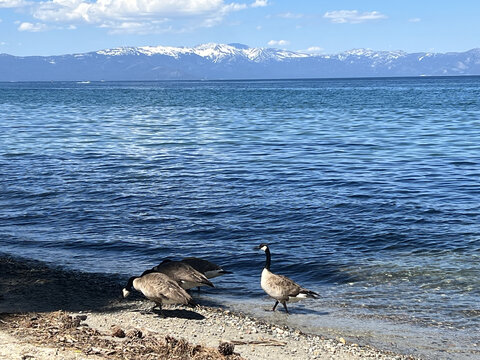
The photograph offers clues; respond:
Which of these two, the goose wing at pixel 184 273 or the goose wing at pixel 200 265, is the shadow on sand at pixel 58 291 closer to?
the goose wing at pixel 184 273

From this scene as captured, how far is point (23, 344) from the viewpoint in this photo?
941 cm

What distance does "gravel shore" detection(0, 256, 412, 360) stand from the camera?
9.43m

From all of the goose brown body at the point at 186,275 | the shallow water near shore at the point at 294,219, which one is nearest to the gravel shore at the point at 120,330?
the goose brown body at the point at 186,275

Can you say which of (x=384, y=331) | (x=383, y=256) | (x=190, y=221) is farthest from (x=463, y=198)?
(x=384, y=331)

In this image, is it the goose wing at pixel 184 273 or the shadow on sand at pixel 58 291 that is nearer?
the shadow on sand at pixel 58 291

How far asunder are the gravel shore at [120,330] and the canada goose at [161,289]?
0.35m

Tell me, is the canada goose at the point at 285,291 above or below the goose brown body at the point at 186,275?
below

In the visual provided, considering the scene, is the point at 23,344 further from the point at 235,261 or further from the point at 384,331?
the point at 235,261

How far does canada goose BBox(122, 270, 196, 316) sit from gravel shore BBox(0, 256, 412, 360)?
0.35 m

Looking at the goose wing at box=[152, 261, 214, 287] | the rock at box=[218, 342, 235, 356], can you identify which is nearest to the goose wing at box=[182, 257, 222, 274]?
the goose wing at box=[152, 261, 214, 287]

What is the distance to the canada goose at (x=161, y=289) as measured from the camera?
11.9m

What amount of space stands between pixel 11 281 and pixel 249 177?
16.5 meters

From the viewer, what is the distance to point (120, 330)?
10320 millimetres

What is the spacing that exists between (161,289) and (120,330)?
1819 mm
